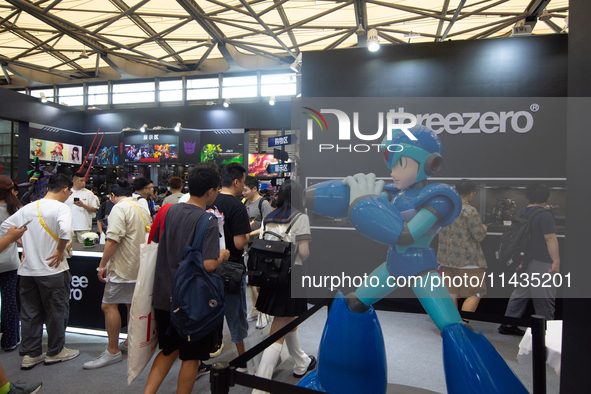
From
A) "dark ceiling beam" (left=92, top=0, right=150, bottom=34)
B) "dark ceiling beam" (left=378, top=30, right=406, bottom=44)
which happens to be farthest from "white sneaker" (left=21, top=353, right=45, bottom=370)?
"dark ceiling beam" (left=378, top=30, right=406, bottom=44)

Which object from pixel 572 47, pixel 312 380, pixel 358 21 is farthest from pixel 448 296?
pixel 358 21

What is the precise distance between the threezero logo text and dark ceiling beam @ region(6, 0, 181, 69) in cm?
1023

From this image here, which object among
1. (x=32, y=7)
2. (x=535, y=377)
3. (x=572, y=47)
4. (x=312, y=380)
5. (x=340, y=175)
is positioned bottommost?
Result: (x=312, y=380)

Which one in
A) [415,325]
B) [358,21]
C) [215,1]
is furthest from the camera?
[358,21]

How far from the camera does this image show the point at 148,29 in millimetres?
10008

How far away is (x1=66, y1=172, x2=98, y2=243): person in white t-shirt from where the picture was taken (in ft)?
14.9

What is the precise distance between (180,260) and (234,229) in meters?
0.58

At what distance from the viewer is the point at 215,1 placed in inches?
313

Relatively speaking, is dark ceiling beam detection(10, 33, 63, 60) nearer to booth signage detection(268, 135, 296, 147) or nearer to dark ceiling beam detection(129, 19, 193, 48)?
dark ceiling beam detection(129, 19, 193, 48)

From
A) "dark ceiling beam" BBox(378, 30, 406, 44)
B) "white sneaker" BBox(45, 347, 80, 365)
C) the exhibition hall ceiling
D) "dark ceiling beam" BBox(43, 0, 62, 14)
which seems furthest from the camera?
"dark ceiling beam" BBox(378, 30, 406, 44)

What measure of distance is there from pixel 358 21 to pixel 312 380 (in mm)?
9580

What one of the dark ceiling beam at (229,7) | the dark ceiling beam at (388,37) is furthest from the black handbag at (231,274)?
the dark ceiling beam at (388,37)

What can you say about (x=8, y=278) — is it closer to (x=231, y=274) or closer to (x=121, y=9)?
(x=231, y=274)

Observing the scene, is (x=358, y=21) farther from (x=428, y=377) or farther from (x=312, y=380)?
(x=312, y=380)
